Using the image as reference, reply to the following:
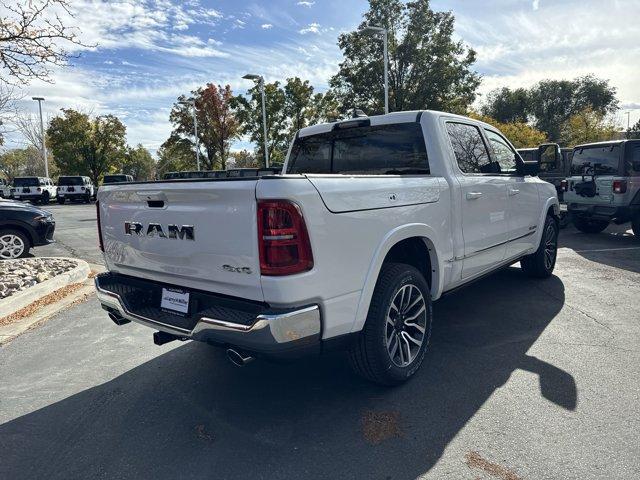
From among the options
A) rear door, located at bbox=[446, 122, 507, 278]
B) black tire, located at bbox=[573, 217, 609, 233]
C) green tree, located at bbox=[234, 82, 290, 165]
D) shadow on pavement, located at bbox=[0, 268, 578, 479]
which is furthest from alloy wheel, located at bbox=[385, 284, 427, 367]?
green tree, located at bbox=[234, 82, 290, 165]

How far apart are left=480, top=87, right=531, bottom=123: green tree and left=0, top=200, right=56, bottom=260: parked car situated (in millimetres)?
53219

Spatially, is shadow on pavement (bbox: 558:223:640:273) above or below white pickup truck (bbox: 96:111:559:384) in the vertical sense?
below

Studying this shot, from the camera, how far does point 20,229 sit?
8.38 meters

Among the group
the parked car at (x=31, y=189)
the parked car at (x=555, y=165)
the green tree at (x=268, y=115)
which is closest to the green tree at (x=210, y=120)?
the green tree at (x=268, y=115)

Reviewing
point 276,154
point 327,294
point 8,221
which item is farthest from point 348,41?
point 327,294

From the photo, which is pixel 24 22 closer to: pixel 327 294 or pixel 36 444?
pixel 36 444

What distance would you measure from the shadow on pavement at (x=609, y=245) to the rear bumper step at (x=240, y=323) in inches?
250

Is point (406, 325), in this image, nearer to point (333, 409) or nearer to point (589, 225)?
point (333, 409)

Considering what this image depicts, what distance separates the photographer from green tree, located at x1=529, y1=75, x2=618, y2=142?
172 feet

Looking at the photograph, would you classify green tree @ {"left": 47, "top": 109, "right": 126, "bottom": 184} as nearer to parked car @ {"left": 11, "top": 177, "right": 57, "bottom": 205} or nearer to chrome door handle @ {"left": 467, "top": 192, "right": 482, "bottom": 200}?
parked car @ {"left": 11, "top": 177, "right": 57, "bottom": 205}

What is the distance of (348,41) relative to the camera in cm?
2762

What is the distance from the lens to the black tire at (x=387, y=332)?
290 centimetres

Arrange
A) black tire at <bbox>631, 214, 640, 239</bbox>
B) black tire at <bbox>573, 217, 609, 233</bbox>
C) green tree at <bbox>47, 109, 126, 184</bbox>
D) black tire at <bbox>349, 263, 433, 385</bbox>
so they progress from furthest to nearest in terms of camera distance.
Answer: green tree at <bbox>47, 109, 126, 184</bbox>
black tire at <bbox>573, 217, 609, 233</bbox>
black tire at <bbox>631, 214, 640, 239</bbox>
black tire at <bbox>349, 263, 433, 385</bbox>

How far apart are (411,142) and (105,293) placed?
9.08 feet
